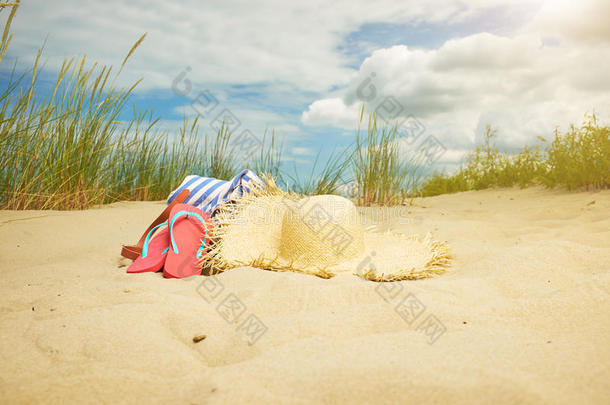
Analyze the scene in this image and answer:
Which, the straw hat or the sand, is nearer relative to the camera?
the sand

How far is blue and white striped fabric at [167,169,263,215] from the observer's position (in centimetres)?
300

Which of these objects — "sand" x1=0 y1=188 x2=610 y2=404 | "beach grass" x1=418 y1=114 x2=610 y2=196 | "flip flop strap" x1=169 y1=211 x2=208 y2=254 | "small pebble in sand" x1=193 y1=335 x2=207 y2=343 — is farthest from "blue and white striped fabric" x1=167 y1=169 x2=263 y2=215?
"beach grass" x1=418 y1=114 x2=610 y2=196

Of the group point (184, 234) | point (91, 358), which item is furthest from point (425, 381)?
point (184, 234)

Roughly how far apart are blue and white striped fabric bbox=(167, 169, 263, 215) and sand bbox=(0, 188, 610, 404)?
946 mm

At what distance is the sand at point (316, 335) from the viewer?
1025 mm

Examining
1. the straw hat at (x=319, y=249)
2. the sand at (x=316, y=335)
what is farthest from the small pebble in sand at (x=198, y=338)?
the straw hat at (x=319, y=249)

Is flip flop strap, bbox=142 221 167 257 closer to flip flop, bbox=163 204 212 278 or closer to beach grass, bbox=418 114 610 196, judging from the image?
flip flop, bbox=163 204 212 278

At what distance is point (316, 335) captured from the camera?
136 cm

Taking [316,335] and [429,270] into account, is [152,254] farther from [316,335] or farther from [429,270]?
[429,270]

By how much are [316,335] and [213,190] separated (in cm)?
216

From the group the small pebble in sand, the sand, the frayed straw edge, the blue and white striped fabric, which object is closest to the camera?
the sand

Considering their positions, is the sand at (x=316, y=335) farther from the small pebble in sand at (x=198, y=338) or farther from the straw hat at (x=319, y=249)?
the straw hat at (x=319, y=249)

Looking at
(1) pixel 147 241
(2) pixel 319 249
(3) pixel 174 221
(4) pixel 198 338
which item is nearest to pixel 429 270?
(2) pixel 319 249

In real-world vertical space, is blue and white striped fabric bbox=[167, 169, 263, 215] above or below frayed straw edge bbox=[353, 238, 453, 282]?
above
